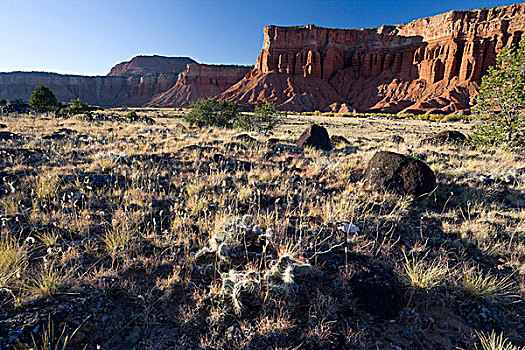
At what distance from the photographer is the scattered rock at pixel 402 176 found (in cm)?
443

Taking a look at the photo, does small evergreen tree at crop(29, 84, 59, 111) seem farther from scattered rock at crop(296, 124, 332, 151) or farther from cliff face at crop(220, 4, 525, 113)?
cliff face at crop(220, 4, 525, 113)

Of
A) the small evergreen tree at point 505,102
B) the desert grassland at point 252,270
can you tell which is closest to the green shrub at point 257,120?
the small evergreen tree at point 505,102

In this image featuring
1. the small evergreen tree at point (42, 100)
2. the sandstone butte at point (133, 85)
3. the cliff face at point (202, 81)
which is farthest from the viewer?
the sandstone butte at point (133, 85)

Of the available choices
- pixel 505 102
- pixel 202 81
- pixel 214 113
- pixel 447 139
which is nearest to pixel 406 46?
pixel 202 81

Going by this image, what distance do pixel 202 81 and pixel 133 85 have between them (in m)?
39.4

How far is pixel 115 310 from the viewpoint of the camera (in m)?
1.92

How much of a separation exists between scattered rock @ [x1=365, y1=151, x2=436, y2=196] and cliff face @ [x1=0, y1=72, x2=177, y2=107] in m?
120

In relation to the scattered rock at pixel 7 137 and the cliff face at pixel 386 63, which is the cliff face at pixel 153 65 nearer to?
the cliff face at pixel 386 63

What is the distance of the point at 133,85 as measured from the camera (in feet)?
378

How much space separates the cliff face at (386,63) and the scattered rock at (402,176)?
68.6 metres

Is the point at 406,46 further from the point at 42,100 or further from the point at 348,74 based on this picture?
the point at 42,100

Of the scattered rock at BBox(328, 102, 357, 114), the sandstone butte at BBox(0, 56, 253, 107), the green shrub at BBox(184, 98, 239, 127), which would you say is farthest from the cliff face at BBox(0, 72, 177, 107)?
the green shrub at BBox(184, 98, 239, 127)

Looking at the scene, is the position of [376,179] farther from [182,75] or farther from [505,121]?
[182,75]

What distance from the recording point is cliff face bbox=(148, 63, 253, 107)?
324ft
